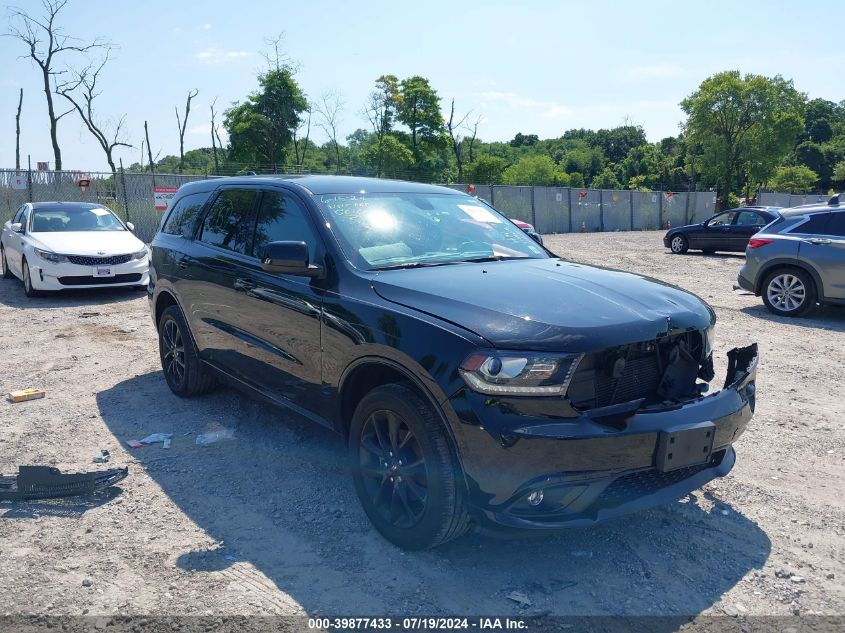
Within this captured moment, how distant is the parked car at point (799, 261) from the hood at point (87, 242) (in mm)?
9712

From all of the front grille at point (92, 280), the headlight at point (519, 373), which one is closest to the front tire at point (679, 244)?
the front grille at point (92, 280)

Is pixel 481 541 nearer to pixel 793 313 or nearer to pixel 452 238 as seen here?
pixel 452 238

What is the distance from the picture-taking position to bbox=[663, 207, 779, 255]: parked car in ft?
60.5

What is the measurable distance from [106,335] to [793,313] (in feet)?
30.5

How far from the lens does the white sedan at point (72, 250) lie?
1051 cm

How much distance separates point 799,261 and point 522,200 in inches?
890

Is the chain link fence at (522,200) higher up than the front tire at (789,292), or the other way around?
the chain link fence at (522,200)

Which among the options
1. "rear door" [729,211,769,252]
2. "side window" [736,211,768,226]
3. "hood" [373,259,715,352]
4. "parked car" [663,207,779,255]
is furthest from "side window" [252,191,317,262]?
"side window" [736,211,768,226]

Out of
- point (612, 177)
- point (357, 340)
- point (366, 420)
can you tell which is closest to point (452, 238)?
point (357, 340)

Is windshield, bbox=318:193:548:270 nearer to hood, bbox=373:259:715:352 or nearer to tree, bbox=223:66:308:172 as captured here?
hood, bbox=373:259:715:352

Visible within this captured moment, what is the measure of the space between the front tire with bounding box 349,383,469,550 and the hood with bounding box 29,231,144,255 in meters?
8.77

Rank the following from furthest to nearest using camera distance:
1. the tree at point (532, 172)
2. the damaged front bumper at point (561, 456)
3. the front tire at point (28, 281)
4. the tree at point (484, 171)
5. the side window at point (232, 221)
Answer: the tree at point (532, 172), the tree at point (484, 171), the front tire at point (28, 281), the side window at point (232, 221), the damaged front bumper at point (561, 456)

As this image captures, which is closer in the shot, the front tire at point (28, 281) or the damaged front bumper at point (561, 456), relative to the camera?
the damaged front bumper at point (561, 456)

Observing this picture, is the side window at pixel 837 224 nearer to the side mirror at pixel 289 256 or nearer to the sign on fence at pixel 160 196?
the side mirror at pixel 289 256
